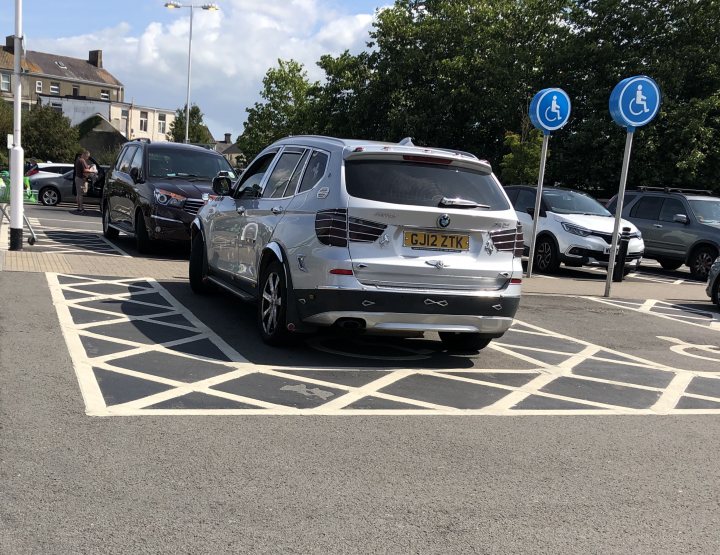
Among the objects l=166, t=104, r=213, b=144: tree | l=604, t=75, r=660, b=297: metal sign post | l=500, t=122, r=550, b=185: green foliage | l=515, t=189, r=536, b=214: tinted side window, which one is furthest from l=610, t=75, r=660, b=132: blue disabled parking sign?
l=166, t=104, r=213, b=144: tree

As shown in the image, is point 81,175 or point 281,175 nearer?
point 281,175

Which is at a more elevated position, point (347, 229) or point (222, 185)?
point (222, 185)

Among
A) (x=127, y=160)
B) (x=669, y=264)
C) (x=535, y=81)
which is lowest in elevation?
(x=669, y=264)

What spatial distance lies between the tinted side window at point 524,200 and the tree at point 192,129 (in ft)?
226

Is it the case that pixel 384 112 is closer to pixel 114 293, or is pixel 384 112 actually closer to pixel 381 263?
pixel 114 293

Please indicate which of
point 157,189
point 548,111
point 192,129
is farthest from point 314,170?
point 192,129

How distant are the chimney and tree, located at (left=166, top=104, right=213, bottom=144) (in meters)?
14.4

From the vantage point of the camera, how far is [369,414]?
17.6 feet

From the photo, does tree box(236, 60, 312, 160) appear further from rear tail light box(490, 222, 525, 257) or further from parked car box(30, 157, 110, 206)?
rear tail light box(490, 222, 525, 257)

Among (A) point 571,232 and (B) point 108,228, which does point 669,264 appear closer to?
(A) point 571,232

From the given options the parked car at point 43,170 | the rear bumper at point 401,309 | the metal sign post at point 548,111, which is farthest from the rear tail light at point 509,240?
the parked car at point 43,170

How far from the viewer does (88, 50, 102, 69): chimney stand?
350 feet

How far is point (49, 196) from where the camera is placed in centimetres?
2823

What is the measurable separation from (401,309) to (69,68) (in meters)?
104
